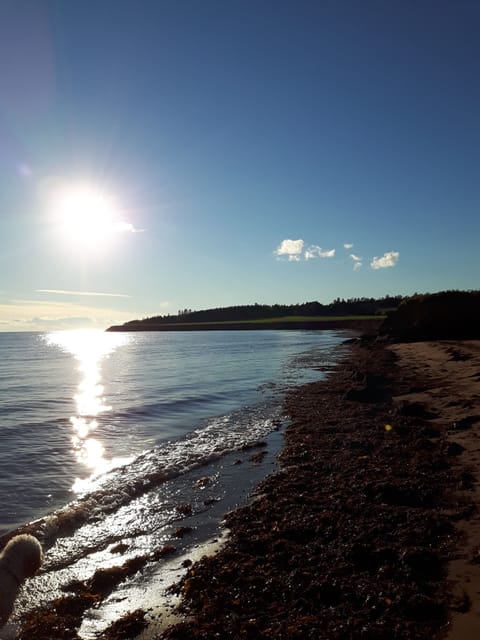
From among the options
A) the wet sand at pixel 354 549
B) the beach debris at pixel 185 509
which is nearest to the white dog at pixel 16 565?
the wet sand at pixel 354 549

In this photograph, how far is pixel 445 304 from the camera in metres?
52.4

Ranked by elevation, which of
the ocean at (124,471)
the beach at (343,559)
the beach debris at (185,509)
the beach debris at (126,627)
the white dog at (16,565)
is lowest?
the ocean at (124,471)

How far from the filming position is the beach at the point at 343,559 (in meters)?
4.32

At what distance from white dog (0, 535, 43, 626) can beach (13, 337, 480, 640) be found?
2.31 feet

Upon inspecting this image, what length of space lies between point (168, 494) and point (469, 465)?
6.40 meters

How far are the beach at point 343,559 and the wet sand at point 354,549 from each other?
0.02 m

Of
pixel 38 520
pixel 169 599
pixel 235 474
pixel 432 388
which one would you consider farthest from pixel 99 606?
pixel 432 388

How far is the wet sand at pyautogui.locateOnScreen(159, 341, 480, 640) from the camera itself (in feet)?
14.2

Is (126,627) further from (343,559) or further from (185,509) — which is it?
(185,509)

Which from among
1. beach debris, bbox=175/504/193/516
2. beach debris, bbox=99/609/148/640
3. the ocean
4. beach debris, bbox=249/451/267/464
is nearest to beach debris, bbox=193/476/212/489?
the ocean

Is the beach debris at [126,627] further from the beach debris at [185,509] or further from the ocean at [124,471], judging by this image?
the beach debris at [185,509]

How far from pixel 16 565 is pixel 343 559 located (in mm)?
4680

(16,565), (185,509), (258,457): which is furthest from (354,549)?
(258,457)

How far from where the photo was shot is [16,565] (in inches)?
241
